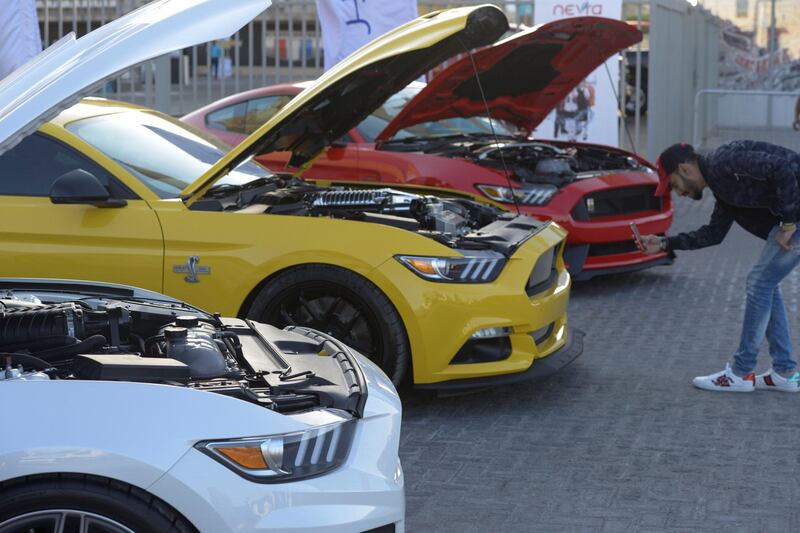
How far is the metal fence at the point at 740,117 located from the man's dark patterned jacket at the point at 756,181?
9878 mm

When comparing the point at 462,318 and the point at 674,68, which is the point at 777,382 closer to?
the point at 462,318

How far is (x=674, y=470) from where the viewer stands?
5.35m

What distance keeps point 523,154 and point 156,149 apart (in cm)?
368

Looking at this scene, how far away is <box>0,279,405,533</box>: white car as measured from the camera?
3.21 m

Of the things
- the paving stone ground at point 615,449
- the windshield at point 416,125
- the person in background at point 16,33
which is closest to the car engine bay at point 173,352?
the paving stone ground at point 615,449

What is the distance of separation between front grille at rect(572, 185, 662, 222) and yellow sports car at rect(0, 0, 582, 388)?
7.98 ft

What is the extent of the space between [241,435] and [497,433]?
2.75 meters

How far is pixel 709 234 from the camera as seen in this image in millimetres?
6734

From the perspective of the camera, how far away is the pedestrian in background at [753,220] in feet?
20.2

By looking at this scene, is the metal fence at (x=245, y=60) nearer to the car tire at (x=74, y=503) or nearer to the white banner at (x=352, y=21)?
the white banner at (x=352, y=21)

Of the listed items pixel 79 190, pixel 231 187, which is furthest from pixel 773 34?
pixel 79 190

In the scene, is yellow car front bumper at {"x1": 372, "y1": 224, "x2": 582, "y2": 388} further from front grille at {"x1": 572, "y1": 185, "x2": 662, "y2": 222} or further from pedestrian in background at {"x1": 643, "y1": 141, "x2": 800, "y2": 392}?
front grille at {"x1": 572, "y1": 185, "x2": 662, "y2": 222}

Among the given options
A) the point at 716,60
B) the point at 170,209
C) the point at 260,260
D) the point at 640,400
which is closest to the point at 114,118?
the point at 170,209

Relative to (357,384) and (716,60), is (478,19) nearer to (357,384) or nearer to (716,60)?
(357,384)
